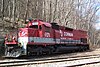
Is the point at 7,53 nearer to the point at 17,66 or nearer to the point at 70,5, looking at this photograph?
the point at 17,66

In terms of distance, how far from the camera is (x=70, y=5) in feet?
144

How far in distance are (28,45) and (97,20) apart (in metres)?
45.7

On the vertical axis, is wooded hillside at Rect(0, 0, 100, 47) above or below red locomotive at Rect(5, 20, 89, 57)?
above

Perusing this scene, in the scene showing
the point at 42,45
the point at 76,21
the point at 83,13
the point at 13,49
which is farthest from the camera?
the point at 83,13

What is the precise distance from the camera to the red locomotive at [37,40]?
1847cm

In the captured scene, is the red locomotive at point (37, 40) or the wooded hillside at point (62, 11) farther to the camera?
the wooded hillside at point (62, 11)

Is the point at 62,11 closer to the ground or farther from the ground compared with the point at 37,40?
farther from the ground

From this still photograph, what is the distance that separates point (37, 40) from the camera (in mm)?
19734

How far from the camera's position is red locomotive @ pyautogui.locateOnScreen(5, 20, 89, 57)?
1847 cm

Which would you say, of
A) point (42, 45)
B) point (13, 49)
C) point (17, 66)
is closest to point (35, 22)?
point (42, 45)

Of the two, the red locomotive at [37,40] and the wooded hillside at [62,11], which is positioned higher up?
the wooded hillside at [62,11]

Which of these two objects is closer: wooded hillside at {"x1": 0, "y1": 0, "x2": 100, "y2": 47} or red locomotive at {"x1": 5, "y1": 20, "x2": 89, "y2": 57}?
red locomotive at {"x1": 5, "y1": 20, "x2": 89, "y2": 57}

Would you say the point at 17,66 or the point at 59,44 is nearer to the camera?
the point at 17,66

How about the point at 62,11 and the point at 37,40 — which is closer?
the point at 37,40
